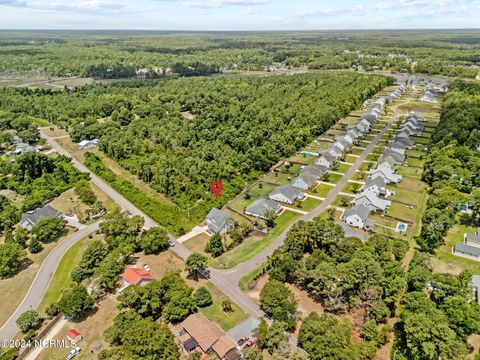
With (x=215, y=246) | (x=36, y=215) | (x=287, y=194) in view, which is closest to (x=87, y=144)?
(x=36, y=215)

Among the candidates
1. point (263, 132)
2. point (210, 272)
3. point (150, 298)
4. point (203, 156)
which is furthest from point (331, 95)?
point (150, 298)

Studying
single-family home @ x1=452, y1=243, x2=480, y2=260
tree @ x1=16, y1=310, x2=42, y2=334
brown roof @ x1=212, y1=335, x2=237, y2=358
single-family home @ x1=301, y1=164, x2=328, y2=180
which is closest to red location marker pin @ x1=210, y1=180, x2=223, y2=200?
single-family home @ x1=301, y1=164, x2=328, y2=180

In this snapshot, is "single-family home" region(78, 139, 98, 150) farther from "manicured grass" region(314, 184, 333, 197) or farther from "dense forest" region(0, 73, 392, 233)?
"manicured grass" region(314, 184, 333, 197)

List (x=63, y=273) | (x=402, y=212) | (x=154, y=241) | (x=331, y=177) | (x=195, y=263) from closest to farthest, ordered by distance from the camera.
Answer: (x=195, y=263) < (x=63, y=273) < (x=154, y=241) < (x=402, y=212) < (x=331, y=177)

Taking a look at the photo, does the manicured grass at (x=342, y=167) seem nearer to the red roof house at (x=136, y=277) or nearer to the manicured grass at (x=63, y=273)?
the red roof house at (x=136, y=277)

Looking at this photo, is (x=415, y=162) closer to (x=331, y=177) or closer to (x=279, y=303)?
(x=331, y=177)

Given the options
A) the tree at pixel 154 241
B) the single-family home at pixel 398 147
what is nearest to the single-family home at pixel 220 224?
the tree at pixel 154 241

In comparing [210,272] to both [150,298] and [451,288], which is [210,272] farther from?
[451,288]
